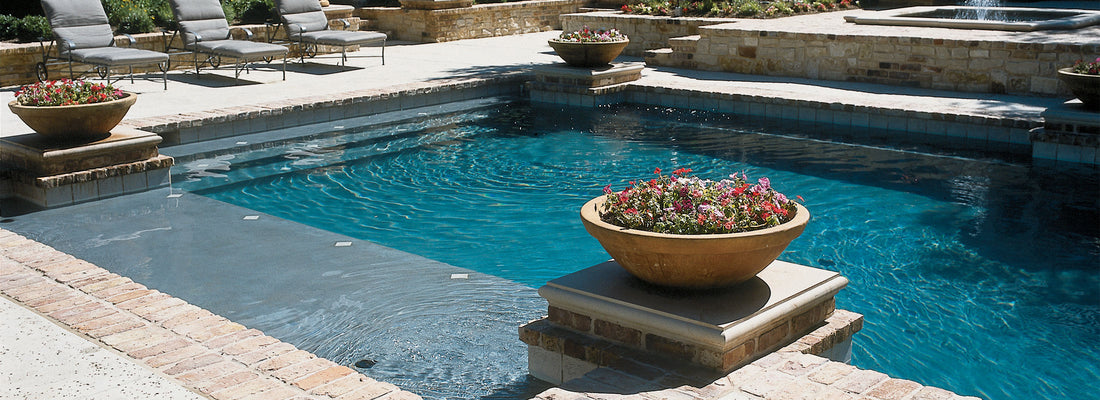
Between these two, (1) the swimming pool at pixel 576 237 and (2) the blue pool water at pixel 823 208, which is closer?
(1) the swimming pool at pixel 576 237

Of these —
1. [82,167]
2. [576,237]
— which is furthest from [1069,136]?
[82,167]

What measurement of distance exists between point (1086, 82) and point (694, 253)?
5.73 meters

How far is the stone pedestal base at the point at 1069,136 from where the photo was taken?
25.3 ft

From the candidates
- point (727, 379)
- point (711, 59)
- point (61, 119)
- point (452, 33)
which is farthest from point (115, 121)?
point (452, 33)

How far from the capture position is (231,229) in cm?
641

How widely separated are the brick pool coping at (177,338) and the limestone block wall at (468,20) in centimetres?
1127

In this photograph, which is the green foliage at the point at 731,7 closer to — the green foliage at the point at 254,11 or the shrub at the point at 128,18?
the green foliage at the point at 254,11

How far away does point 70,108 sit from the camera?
684 centimetres

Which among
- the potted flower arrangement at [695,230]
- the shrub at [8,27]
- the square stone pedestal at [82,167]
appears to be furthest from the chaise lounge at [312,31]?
the potted flower arrangement at [695,230]

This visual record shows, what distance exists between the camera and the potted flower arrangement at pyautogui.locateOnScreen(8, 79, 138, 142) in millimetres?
6891

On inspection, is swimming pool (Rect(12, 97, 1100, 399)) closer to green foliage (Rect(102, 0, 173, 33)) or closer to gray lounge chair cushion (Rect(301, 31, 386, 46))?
gray lounge chair cushion (Rect(301, 31, 386, 46))

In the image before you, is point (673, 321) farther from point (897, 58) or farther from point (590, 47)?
point (897, 58)

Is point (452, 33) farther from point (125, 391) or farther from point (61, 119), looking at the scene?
point (125, 391)

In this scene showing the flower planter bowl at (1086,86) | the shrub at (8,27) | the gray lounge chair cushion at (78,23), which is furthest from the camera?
the shrub at (8,27)
